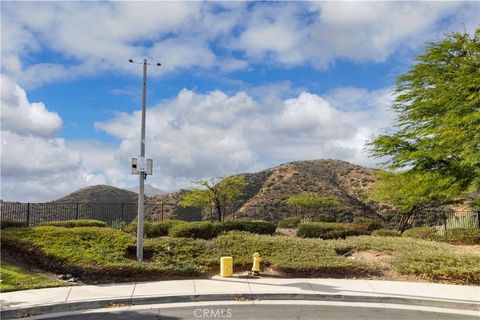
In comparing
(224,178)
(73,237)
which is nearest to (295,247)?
(73,237)

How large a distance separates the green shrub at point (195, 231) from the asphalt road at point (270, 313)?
970 centimetres

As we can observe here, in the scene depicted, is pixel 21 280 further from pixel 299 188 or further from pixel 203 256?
pixel 299 188

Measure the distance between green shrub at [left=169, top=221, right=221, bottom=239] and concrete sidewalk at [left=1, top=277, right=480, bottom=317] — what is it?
7084mm

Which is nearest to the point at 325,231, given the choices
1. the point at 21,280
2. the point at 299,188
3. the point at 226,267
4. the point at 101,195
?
the point at 226,267

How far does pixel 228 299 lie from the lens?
37.7ft

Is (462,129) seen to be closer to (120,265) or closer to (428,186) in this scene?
(428,186)

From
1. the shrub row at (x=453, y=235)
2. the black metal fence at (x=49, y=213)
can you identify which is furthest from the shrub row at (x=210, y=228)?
the black metal fence at (x=49, y=213)

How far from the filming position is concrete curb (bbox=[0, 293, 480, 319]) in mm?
10727

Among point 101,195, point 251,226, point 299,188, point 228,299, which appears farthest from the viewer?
point 101,195

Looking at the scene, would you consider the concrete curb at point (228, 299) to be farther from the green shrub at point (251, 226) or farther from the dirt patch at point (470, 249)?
the green shrub at point (251, 226)

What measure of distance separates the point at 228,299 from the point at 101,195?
5641 centimetres

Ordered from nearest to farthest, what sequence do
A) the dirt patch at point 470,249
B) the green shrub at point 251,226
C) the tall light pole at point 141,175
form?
1. the tall light pole at point 141,175
2. the dirt patch at point 470,249
3. the green shrub at point 251,226

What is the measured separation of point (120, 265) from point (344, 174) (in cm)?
5769

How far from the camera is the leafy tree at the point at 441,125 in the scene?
15.7 meters
